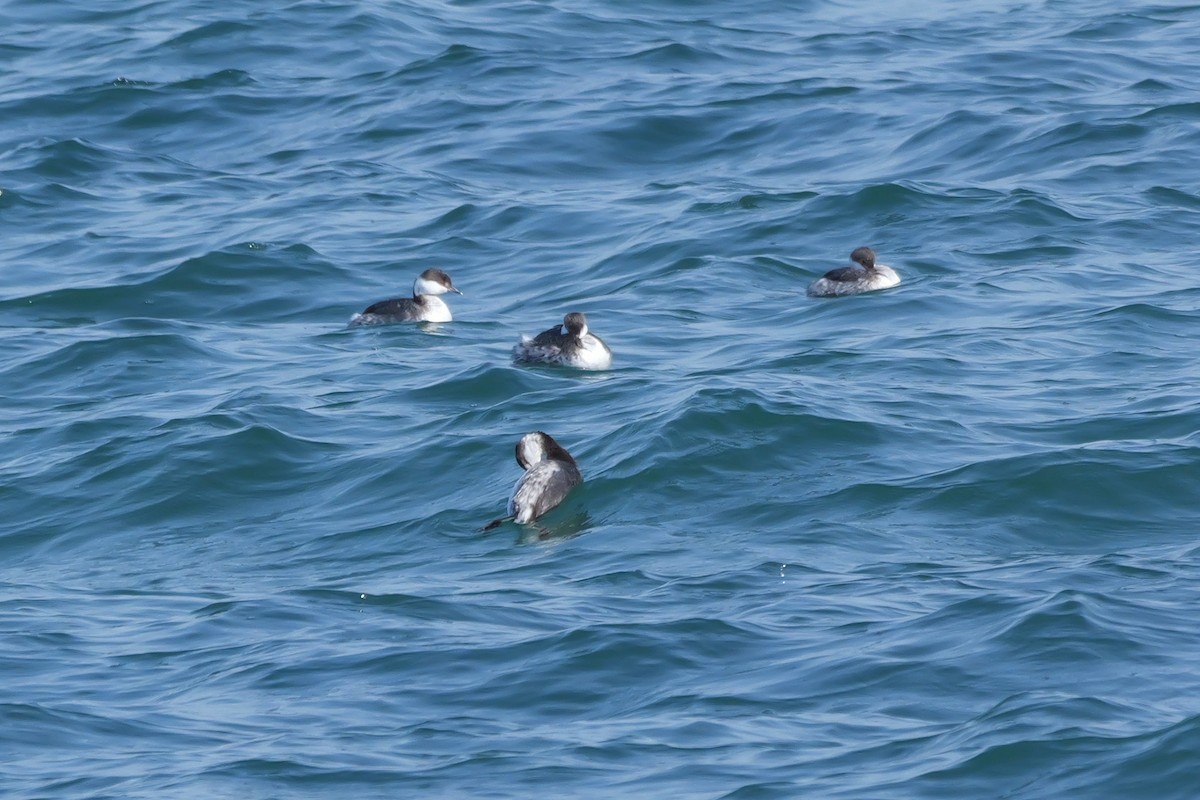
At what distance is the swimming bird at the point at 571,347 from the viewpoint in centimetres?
1557

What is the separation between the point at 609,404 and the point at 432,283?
3612mm

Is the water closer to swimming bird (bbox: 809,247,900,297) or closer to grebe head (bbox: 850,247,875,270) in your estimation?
swimming bird (bbox: 809,247,900,297)

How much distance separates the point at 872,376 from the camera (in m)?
15.0

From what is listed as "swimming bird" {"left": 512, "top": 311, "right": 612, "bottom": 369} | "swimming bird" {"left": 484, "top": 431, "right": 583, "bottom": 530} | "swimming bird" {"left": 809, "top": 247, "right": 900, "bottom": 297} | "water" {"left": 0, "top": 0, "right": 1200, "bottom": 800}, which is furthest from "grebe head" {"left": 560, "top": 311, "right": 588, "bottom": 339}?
"swimming bird" {"left": 484, "top": 431, "right": 583, "bottom": 530}

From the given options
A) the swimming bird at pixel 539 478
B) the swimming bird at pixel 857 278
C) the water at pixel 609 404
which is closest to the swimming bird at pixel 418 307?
the water at pixel 609 404

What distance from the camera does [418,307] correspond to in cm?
1758

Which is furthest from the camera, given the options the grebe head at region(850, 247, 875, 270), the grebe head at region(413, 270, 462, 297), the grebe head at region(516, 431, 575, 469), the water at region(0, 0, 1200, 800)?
the grebe head at region(413, 270, 462, 297)

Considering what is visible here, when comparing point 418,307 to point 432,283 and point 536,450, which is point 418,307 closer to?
point 432,283

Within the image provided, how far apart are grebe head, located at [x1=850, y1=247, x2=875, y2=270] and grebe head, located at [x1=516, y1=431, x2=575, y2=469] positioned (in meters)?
5.43

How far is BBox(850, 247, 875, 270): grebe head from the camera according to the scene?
57.4 feet

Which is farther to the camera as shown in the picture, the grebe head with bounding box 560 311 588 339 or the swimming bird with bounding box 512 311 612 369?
the grebe head with bounding box 560 311 588 339

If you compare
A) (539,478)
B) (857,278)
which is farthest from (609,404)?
(857,278)

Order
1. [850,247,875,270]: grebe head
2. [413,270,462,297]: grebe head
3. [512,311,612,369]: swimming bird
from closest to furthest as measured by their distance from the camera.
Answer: [512,311,612,369]: swimming bird
[850,247,875,270]: grebe head
[413,270,462,297]: grebe head

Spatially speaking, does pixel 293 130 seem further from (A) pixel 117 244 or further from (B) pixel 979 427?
(B) pixel 979 427
